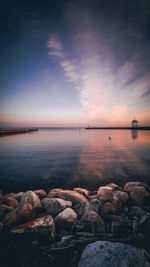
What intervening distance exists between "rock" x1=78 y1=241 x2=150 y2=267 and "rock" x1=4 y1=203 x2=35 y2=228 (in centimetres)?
186

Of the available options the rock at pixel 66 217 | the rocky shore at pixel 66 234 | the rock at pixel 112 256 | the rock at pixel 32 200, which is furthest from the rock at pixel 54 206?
the rock at pixel 112 256

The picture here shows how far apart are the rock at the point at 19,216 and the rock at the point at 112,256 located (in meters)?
1.86

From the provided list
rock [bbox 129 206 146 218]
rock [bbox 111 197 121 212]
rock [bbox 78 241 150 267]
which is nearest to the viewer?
rock [bbox 78 241 150 267]

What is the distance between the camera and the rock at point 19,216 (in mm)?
2884

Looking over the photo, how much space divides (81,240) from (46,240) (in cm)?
85

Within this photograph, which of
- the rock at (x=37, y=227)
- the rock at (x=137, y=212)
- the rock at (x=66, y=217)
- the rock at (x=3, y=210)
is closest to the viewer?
the rock at (x=37, y=227)

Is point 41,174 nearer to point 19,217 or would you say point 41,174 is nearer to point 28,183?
point 28,183

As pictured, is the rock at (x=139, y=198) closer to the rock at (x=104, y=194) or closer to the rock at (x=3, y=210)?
the rock at (x=104, y=194)

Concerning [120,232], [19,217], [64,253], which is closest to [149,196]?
[120,232]

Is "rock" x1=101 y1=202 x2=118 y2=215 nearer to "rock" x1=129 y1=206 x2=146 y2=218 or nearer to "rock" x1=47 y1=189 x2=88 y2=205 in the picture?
"rock" x1=129 y1=206 x2=146 y2=218

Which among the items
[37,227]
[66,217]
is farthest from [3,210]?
[66,217]

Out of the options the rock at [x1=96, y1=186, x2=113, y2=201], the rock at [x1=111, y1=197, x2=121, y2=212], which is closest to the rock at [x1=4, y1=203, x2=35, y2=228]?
the rock at [x1=96, y1=186, x2=113, y2=201]

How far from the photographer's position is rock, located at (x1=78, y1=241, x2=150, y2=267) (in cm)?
186

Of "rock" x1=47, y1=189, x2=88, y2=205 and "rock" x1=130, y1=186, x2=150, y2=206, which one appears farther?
"rock" x1=47, y1=189, x2=88, y2=205
